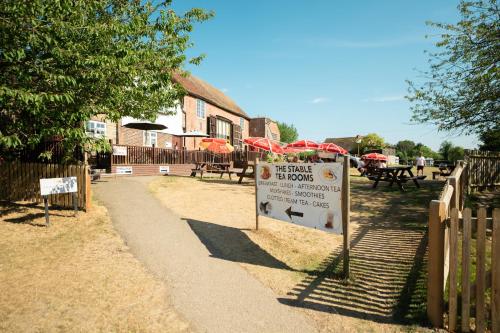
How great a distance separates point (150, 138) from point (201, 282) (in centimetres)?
2116

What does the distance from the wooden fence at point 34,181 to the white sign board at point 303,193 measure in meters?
5.12

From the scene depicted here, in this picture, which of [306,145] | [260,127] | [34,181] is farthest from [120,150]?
[260,127]

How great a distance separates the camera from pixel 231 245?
6156 millimetres

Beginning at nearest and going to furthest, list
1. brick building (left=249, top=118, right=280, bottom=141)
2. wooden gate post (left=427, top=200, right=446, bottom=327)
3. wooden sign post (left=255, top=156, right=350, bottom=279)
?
wooden gate post (left=427, top=200, right=446, bottom=327), wooden sign post (left=255, top=156, right=350, bottom=279), brick building (left=249, top=118, right=280, bottom=141)

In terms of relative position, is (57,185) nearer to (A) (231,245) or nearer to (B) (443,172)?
(A) (231,245)

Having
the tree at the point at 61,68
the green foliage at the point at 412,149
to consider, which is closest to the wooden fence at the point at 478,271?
the tree at the point at 61,68

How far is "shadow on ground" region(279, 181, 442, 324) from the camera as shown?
377 cm

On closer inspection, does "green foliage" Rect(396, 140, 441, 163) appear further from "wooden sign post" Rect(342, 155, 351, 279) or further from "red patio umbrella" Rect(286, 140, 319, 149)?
"wooden sign post" Rect(342, 155, 351, 279)

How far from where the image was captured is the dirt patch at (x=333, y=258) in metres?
3.75

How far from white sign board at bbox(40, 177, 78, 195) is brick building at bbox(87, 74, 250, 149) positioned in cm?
842

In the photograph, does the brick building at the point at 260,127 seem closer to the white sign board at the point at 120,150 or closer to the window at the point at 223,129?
the window at the point at 223,129

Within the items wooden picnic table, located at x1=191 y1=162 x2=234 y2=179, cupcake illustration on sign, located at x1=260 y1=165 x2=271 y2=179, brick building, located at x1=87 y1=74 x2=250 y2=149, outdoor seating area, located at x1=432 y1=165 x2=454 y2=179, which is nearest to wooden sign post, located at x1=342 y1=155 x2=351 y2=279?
cupcake illustration on sign, located at x1=260 y1=165 x2=271 y2=179

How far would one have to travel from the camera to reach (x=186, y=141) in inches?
1146

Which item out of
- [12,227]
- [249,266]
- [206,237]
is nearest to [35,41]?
[12,227]
